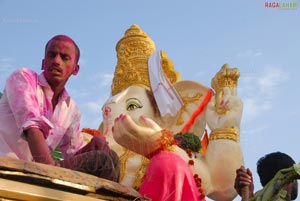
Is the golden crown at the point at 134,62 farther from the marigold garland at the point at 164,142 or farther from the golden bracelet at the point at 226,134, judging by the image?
the marigold garland at the point at 164,142

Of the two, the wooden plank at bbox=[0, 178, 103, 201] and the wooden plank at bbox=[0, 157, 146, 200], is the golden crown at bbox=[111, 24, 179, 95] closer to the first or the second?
the wooden plank at bbox=[0, 157, 146, 200]

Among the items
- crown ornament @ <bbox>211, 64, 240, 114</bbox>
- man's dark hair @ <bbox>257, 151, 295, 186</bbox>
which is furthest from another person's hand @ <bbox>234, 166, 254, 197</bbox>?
crown ornament @ <bbox>211, 64, 240, 114</bbox>

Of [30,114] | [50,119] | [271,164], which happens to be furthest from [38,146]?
[271,164]

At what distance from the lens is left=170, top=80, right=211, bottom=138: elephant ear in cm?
639

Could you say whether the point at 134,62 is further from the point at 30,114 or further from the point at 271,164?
the point at 30,114

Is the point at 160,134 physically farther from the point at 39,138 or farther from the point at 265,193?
the point at 39,138

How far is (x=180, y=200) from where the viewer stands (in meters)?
4.25

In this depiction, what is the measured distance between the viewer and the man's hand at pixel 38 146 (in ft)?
6.63

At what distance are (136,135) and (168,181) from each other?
471mm

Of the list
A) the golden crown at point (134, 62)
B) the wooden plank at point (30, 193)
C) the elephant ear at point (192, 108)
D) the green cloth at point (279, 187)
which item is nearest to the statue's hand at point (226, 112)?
the elephant ear at point (192, 108)

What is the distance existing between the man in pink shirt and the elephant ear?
153 inches

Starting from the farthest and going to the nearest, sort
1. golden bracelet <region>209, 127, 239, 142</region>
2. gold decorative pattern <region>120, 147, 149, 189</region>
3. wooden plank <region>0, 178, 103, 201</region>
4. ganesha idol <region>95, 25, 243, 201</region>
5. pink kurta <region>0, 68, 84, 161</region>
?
gold decorative pattern <region>120, 147, 149, 189</region>
golden bracelet <region>209, 127, 239, 142</region>
ganesha idol <region>95, 25, 243, 201</region>
pink kurta <region>0, 68, 84, 161</region>
wooden plank <region>0, 178, 103, 201</region>

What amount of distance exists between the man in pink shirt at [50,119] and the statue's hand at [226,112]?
326 centimetres

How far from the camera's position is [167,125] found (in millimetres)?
6438
